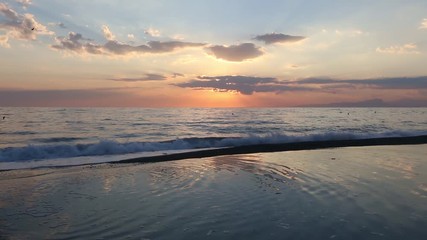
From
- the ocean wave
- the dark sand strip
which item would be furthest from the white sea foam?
the dark sand strip

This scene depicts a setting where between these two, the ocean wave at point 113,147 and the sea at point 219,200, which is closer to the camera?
the sea at point 219,200

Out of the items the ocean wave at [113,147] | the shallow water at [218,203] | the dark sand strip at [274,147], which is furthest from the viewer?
the ocean wave at [113,147]

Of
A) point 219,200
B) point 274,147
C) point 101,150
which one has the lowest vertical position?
point 274,147

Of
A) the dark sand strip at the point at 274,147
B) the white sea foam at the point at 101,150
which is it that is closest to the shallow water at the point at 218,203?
the dark sand strip at the point at 274,147

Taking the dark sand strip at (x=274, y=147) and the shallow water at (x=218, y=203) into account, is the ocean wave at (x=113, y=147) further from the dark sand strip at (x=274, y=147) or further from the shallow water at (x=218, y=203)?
the shallow water at (x=218, y=203)

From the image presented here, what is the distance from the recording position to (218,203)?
9.80 meters

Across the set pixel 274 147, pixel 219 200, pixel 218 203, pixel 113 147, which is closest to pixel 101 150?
pixel 113 147

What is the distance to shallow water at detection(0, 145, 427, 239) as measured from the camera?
7.48 m

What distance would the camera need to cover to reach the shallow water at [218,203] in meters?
7.48

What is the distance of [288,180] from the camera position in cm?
1310

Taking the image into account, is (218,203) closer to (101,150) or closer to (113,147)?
(113,147)

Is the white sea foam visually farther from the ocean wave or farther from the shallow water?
the shallow water

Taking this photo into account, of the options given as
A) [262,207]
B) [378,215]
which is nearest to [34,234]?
[262,207]

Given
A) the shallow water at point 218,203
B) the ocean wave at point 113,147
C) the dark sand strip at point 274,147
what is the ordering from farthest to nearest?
the ocean wave at point 113,147 < the dark sand strip at point 274,147 < the shallow water at point 218,203
